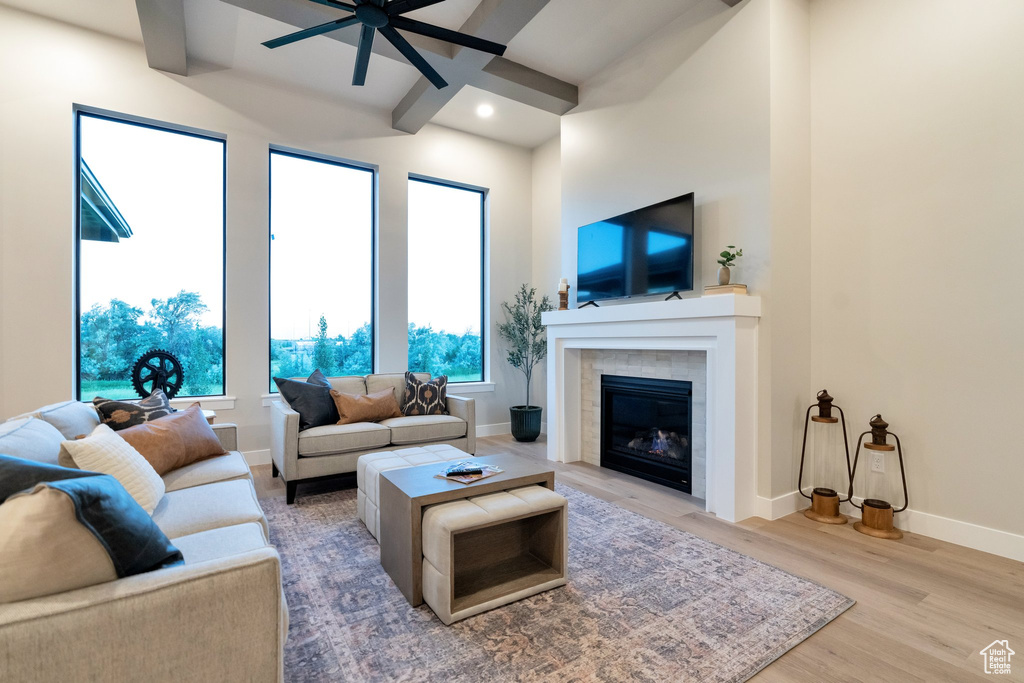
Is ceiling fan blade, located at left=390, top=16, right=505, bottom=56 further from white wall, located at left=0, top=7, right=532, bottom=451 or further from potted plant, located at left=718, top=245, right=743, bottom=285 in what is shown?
white wall, located at left=0, top=7, right=532, bottom=451

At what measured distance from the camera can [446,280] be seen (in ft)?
18.2

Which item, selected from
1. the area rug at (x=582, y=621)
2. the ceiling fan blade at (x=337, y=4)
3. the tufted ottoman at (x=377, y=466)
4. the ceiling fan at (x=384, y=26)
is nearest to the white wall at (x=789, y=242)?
the area rug at (x=582, y=621)

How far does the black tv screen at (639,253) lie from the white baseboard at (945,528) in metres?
1.53

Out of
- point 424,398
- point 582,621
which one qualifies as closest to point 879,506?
point 582,621

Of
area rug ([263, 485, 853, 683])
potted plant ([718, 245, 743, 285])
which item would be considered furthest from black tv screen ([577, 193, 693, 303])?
area rug ([263, 485, 853, 683])

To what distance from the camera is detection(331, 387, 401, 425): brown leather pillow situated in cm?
Answer: 378

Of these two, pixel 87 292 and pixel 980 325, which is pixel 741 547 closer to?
pixel 980 325

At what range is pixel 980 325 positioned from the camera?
2.54m

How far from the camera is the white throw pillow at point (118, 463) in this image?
65.6 inches

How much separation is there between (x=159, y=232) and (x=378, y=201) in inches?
75.6

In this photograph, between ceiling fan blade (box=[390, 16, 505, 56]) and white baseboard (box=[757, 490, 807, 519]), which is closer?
ceiling fan blade (box=[390, 16, 505, 56])

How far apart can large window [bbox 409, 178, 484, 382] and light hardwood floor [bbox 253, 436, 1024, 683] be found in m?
2.79

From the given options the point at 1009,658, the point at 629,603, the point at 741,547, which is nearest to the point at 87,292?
the point at 629,603

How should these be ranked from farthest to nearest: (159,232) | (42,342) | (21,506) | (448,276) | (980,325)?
(448,276) < (159,232) < (42,342) < (980,325) < (21,506)
